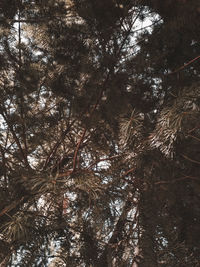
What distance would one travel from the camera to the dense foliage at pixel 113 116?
64.6 inches

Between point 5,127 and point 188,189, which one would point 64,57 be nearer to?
point 5,127

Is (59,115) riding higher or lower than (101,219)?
higher

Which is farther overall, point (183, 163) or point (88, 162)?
point (88, 162)

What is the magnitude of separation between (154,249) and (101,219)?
474 millimetres

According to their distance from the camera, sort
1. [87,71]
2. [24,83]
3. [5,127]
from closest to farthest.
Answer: [87,71] → [24,83] → [5,127]

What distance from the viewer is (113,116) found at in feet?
6.40

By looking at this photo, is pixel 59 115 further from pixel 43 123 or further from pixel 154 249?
pixel 154 249

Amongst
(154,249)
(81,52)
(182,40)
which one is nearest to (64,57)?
(81,52)

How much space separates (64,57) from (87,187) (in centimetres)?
106

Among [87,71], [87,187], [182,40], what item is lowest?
[87,187]

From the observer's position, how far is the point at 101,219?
85.2 inches

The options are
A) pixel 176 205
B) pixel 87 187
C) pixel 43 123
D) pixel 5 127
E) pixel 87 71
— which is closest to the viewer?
pixel 87 187

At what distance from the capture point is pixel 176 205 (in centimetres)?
192

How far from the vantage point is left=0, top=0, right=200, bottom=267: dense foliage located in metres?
1.64
